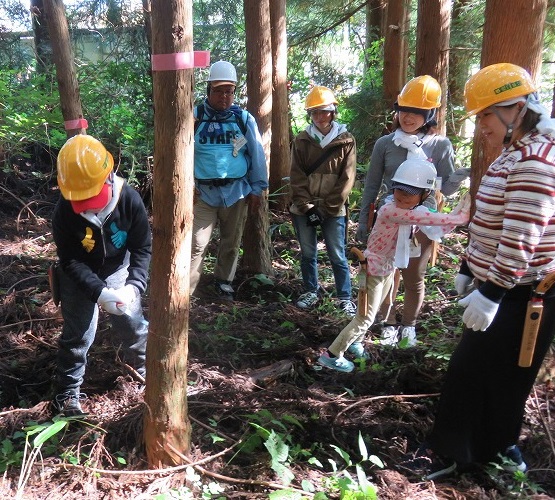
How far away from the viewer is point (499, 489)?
108 inches

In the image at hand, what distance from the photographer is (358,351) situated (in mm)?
4035

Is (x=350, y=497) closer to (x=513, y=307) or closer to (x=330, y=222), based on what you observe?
(x=513, y=307)

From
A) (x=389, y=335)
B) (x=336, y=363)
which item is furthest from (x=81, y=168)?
(x=389, y=335)

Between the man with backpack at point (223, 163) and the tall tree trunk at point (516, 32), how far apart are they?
216 centimetres

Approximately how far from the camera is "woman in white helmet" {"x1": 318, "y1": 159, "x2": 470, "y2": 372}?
351cm

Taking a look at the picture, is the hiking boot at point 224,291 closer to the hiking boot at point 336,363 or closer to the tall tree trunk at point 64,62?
the hiking boot at point 336,363

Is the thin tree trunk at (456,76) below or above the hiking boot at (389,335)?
above

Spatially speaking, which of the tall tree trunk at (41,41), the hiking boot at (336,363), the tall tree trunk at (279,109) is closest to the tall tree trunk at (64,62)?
the tall tree trunk at (279,109)

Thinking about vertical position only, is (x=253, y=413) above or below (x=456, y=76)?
below

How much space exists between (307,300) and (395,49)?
5550mm

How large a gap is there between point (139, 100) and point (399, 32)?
424cm

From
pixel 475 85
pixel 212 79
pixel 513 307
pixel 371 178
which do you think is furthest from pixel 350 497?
pixel 212 79

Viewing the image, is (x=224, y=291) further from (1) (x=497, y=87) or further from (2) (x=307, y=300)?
(1) (x=497, y=87)

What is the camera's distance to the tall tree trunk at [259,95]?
17.1ft
